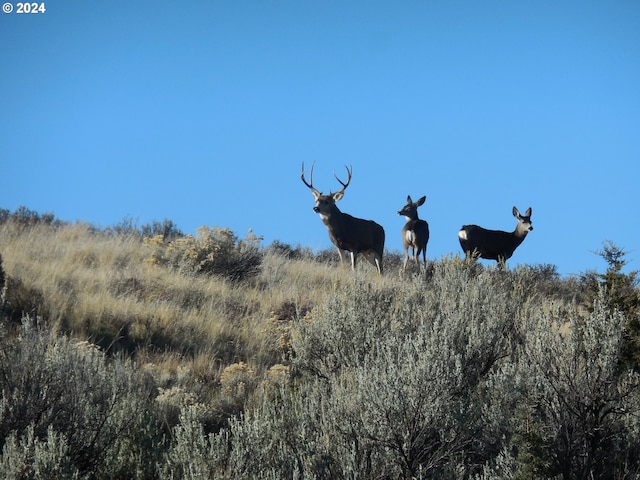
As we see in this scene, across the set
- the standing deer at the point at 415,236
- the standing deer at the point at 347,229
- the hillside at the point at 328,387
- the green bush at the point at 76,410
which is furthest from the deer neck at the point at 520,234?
the green bush at the point at 76,410

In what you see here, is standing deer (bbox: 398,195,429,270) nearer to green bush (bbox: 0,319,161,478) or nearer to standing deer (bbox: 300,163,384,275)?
standing deer (bbox: 300,163,384,275)

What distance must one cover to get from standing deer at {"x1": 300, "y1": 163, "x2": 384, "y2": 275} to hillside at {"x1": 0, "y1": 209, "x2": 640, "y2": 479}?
15.3 feet

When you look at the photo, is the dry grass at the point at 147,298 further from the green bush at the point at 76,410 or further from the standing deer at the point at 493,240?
the green bush at the point at 76,410

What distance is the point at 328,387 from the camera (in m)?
8.74

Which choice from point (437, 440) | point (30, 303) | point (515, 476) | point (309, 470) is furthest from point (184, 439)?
point (30, 303)

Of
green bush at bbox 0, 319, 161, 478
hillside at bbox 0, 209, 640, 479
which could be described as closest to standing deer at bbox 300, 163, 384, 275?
hillside at bbox 0, 209, 640, 479

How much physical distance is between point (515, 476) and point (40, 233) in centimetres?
1180

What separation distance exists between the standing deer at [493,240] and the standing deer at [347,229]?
1661 mm

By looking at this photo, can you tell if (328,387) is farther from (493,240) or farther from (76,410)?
(493,240)

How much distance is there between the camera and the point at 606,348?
7.66 m

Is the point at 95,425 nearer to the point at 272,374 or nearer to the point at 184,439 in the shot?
the point at 184,439

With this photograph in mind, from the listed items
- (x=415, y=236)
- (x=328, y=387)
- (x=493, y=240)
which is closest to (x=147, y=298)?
(x=328, y=387)

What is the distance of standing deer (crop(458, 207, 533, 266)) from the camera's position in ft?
55.5

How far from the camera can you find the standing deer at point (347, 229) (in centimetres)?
1689
